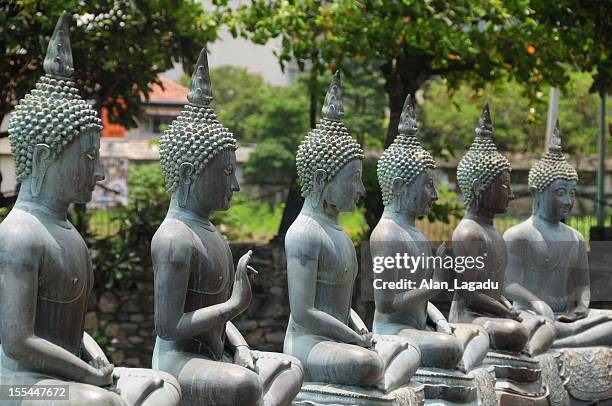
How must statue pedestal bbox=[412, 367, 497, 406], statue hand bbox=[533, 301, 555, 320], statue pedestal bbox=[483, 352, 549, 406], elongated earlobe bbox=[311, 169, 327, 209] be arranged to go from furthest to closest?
statue hand bbox=[533, 301, 555, 320] < statue pedestal bbox=[483, 352, 549, 406] < statue pedestal bbox=[412, 367, 497, 406] < elongated earlobe bbox=[311, 169, 327, 209]

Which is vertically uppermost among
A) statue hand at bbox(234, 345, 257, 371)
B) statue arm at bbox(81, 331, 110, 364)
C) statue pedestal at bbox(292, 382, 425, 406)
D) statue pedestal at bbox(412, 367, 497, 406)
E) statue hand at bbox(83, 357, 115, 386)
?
statue arm at bbox(81, 331, 110, 364)

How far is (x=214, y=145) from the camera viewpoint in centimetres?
564

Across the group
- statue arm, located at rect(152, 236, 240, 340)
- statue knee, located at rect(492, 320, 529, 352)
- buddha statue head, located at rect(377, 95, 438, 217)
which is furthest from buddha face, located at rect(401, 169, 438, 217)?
statue arm, located at rect(152, 236, 240, 340)

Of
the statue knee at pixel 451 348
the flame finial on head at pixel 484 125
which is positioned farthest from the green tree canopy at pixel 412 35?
the statue knee at pixel 451 348

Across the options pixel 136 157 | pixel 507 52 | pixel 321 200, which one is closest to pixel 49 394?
pixel 321 200

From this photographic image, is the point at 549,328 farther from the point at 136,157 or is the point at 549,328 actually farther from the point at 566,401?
the point at 136,157

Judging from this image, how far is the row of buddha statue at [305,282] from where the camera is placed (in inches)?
192

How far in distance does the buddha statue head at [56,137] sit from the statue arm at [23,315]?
344 millimetres

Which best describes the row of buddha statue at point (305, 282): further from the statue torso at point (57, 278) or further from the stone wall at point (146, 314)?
the stone wall at point (146, 314)

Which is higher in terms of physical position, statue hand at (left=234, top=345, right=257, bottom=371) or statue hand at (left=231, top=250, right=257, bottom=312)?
statue hand at (left=231, top=250, right=257, bottom=312)

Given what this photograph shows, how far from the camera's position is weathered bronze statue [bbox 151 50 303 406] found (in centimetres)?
536

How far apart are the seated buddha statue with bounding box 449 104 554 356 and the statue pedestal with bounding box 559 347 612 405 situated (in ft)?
1.17

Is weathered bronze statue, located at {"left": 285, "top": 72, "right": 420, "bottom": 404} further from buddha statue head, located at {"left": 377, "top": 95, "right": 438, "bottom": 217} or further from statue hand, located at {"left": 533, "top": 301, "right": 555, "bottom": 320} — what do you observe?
statue hand, located at {"left": 533, "top": 301, "right": 555, "bottom": 320}

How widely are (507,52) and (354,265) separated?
7.17 m
